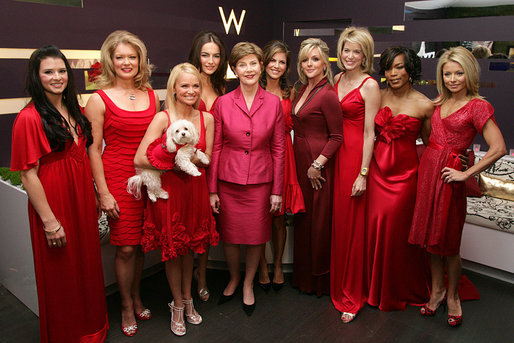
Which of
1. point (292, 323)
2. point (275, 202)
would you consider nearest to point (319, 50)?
point (275, 202)

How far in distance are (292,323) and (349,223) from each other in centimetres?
84

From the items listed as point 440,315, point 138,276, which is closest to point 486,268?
point 440,315

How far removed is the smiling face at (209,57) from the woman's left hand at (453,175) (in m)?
1.79

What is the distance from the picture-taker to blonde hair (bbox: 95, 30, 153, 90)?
2.62 meters

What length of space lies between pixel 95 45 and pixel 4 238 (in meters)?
1.98

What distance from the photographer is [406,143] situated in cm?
298

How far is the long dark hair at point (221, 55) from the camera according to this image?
3.13 metres

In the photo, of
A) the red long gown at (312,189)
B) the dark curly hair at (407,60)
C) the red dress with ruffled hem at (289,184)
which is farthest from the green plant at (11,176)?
the dark curly hair at (407,60)

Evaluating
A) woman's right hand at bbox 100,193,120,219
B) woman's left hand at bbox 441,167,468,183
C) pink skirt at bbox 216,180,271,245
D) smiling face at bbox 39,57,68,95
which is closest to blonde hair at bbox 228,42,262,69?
pink skirt at bbox 216,180,271,245

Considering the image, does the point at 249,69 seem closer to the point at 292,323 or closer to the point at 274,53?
the point at 274,53

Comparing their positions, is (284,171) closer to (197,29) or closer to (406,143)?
(406,143)

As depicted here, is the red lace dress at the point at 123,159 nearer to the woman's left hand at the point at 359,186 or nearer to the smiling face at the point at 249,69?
the smiling face at the point at 249,69

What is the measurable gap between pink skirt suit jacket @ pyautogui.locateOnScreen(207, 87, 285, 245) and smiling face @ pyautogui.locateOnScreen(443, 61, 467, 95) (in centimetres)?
111

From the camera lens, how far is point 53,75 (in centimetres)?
228
